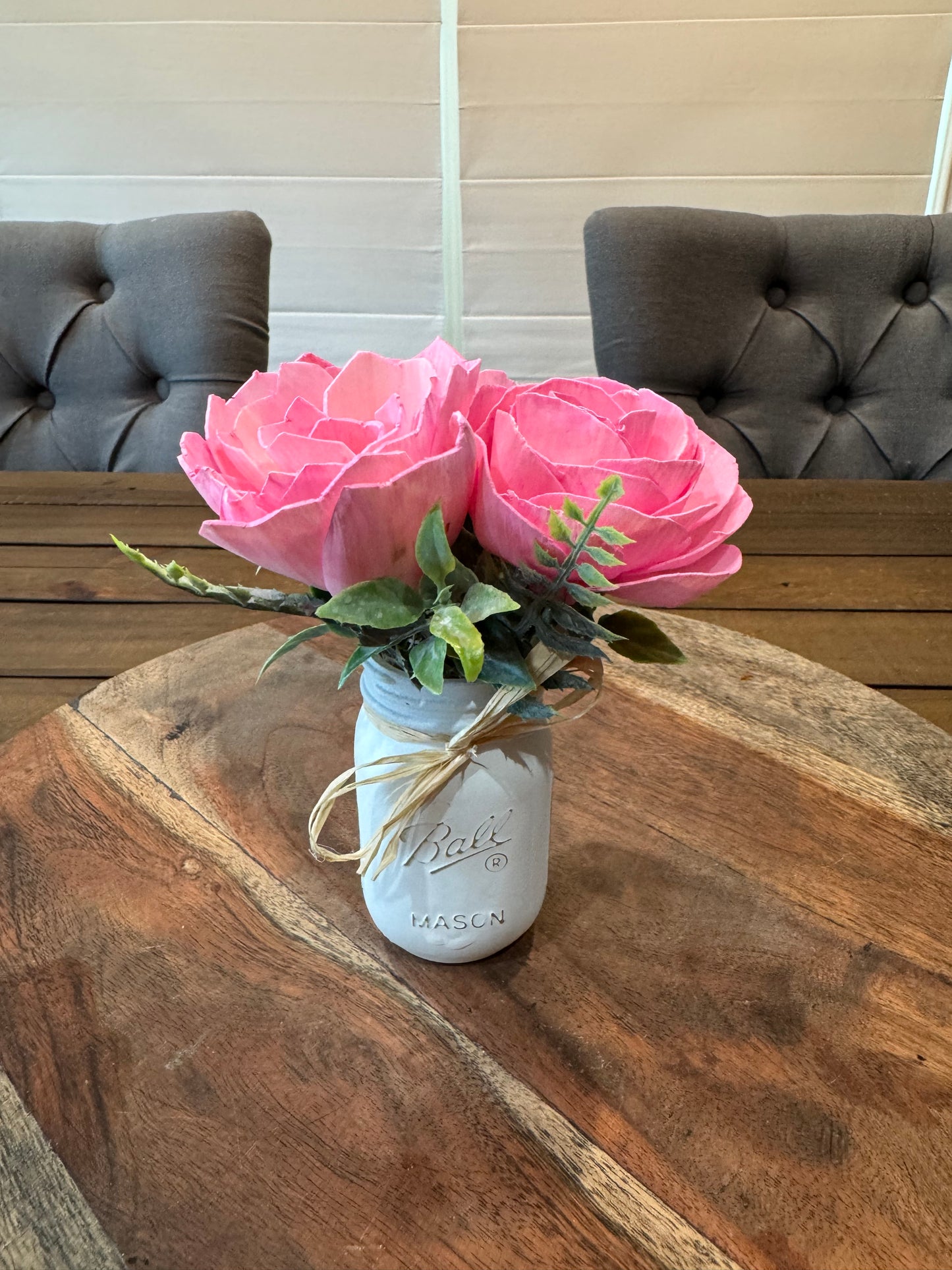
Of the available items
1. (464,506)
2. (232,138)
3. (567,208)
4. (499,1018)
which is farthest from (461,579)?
(232,138)

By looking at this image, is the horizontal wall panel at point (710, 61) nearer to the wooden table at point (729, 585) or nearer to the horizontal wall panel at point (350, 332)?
the horizontal wall panel at point (350, 332)

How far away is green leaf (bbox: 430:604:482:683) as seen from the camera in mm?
302

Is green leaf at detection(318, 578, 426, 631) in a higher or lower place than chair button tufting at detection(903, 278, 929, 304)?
higher

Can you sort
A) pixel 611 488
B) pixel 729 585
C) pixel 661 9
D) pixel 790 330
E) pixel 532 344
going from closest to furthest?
pixel 611 488 → pixel 729 585 → pixel 790 330 → pixel 661 9 → pixel 532 344

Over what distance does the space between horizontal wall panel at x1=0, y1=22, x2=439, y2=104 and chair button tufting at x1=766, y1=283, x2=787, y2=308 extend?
2.97 feet

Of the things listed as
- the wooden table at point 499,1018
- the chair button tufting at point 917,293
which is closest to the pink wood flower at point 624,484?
the wooden table at point 499,1018

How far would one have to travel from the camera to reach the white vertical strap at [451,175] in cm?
169

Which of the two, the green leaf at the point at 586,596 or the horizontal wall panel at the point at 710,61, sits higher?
the horizontal wall panel at the point at 710,61

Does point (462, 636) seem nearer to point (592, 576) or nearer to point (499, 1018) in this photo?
point (592, 576)

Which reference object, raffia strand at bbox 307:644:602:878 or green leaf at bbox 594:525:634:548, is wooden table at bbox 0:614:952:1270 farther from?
green leaf at bbox 594:525:634:548

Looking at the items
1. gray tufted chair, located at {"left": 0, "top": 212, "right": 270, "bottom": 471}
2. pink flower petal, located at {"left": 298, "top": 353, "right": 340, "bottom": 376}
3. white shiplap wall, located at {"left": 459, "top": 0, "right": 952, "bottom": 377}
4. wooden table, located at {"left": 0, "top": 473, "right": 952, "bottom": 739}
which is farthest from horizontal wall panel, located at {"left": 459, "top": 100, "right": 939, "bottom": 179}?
pink flower petal, located at {"left": 298, "top": 353, "right": 340, "bottom": 376}

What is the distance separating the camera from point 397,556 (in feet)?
1.11

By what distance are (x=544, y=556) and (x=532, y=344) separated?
174 cm

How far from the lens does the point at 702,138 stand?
174 cm
